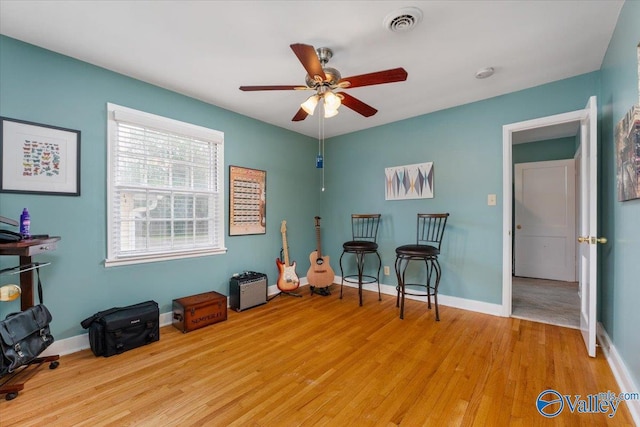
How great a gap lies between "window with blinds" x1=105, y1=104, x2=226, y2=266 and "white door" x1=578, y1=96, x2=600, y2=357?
336 centimetres

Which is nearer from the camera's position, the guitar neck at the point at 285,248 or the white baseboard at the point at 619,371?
the white baseboard at the point at 619,371

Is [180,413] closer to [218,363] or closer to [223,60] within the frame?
[218,363]

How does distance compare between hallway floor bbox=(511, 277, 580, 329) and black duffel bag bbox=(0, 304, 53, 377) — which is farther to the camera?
hallway floor bbox=(511, 277, 580, 329)

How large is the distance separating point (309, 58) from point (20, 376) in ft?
9.40

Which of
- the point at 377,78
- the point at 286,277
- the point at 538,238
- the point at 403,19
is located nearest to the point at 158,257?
the point at 286,277

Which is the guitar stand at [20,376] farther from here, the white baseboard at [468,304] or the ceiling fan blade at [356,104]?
the white baseboard at [468,304]

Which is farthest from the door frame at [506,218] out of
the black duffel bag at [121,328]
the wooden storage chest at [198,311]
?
the black duffel bag at [121,328]

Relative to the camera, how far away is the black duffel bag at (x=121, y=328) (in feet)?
6.96

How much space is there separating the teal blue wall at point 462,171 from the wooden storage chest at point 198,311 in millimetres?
2222

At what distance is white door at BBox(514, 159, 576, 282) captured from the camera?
4398 millimetres

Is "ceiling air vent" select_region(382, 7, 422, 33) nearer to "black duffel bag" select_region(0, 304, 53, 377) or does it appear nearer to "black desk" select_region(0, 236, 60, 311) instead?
"black desk" select_region(0, 236, 60, 311)

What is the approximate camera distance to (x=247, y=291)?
10.4 feet

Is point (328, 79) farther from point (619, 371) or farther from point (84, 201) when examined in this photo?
point (619, 371)

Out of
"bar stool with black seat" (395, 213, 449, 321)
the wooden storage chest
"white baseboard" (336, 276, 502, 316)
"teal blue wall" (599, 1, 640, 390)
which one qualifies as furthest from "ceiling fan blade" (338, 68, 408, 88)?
"white baseboard" (336, 276, 502, 316)
